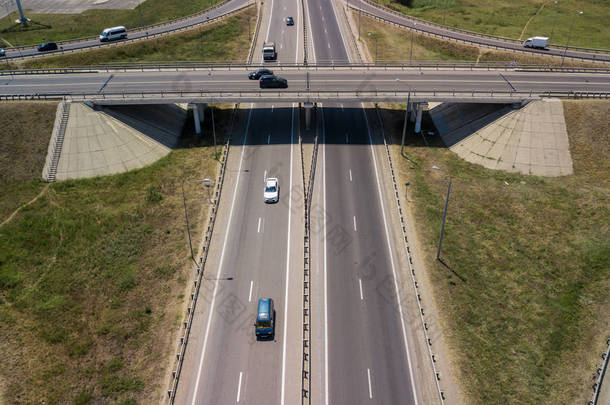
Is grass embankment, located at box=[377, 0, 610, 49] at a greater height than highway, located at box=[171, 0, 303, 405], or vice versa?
grass embankment, located at box=[377, 0, 610, 49]

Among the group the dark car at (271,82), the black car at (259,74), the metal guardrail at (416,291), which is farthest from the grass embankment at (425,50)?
the metal guardrail at (416,291)

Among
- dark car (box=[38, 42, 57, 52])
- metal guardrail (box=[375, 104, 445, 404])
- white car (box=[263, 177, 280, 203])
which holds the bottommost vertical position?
metal guardrail (box=[375, 104, 445, 404])

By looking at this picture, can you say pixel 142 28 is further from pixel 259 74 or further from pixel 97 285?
pixel 97 285

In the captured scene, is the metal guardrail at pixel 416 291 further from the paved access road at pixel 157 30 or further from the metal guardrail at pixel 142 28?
the metal guardrail at pixel 142 28

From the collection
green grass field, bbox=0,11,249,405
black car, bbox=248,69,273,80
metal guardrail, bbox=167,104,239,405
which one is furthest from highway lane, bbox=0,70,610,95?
metal guardrail, bbox=167,104,239,405

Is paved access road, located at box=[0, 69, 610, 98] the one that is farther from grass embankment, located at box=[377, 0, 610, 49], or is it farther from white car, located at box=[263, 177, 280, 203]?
grass embankment, located at box=[377, 0, 610, 49]

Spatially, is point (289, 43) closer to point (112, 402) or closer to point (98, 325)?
point (98, 325)
